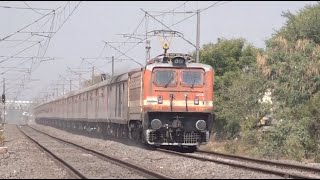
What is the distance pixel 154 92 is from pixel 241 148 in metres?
7.35

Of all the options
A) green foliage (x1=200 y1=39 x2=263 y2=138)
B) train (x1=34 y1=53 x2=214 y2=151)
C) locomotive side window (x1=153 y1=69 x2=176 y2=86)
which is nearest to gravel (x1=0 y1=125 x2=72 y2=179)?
train (x1=34 y1=53 x2=214 y2=151)

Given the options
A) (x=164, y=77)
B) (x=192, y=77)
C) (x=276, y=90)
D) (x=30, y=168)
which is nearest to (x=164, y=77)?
(x=164, y=77)

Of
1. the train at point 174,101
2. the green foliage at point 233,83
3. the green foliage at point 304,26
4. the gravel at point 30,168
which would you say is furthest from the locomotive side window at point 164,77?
the green foliage at point 304,26

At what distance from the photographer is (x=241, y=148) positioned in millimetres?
27344

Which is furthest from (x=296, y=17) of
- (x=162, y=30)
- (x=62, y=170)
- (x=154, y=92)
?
(x=62, y=170)

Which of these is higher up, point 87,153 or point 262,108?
point 262,108

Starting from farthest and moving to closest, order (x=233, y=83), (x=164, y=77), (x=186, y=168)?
1. (x=233, y=83)
2. (x=164, y=77)
3. (x=186, y=168)

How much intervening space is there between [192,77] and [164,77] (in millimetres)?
1148

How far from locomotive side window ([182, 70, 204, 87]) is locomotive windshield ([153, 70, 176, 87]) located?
450mm

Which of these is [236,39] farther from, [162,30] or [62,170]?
[62,170]

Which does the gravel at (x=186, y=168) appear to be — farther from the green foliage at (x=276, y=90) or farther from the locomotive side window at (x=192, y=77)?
the green foliage at (x=276, y=90)

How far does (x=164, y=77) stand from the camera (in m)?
22.3

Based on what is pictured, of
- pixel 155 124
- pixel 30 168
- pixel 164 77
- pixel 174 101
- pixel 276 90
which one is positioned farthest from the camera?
pixel 276 90

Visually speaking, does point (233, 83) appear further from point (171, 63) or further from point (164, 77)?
point (164, 77)
